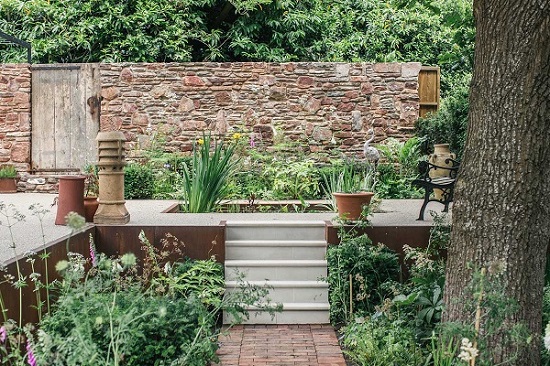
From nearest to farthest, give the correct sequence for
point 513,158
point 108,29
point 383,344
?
point 513,158, point 383,344, point 108,29

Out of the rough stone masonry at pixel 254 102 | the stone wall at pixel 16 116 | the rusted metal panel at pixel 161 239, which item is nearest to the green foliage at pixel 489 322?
the rusted metal panel at pixel 161 239

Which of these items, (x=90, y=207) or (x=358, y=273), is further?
(x=90, y=207)

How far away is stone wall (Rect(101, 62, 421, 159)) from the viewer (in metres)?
11.2

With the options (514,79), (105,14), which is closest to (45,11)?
(105,14)

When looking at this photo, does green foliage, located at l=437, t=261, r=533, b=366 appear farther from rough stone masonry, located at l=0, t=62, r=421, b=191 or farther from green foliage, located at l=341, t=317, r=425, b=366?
rough stone masonry, located at l=0, t=62, r=421, b=191

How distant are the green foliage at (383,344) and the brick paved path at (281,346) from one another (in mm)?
133

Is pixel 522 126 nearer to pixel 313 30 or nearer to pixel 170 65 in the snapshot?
pixel 170 65

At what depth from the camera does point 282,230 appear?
21.9 feet

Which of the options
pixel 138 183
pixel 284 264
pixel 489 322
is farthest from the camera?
pixel 138 183

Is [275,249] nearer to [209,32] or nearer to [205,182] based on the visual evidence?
[205,182]

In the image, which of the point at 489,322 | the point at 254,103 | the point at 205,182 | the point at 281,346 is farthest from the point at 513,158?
the point at 254,103

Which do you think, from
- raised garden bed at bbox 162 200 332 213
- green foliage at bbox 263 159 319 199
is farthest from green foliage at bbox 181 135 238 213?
green foliage at bbox 263 159 319 199

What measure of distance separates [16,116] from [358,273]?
24.4 feet

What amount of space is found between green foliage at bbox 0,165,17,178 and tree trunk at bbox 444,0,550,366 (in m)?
8.64
